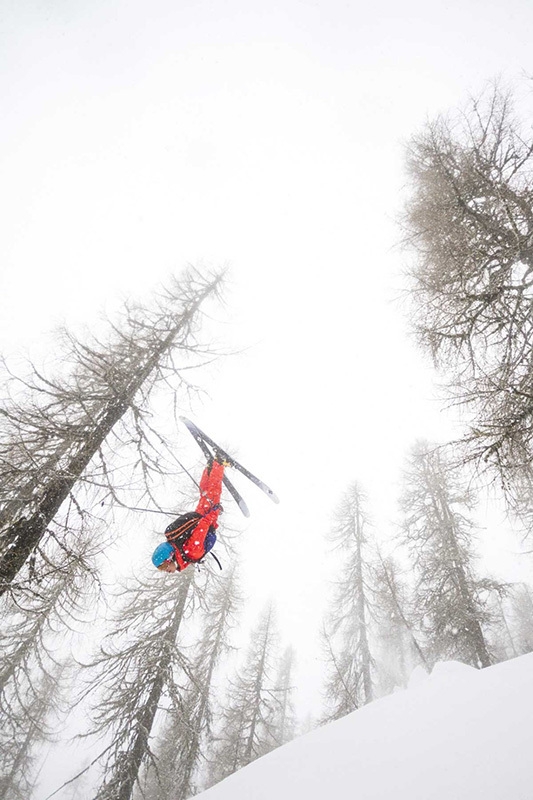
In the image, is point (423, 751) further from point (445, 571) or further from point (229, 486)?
point (445, 571)

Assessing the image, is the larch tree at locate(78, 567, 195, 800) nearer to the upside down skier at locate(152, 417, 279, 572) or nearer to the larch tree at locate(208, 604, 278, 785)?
the upside down skier at locate(152, 417, 279, 572)

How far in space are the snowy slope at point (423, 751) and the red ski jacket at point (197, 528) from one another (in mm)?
2420

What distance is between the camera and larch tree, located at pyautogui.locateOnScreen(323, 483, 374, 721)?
563 inches

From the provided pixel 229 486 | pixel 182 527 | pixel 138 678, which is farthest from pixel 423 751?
pixel 138 678

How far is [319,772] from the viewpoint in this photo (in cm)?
334

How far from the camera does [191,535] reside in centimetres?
470

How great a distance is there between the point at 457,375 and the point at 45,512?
6.26 m

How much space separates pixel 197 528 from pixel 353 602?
14.7 m

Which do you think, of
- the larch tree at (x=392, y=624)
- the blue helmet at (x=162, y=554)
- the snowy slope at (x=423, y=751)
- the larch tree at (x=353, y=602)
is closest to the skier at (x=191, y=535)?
the blue helmet at (x=162, y=554)

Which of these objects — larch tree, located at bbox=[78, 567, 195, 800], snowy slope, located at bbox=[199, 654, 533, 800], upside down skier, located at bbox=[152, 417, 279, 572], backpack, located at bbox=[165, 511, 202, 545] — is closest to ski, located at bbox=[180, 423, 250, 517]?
upside down skier, located at bbox=[152, 417, 279, 572]

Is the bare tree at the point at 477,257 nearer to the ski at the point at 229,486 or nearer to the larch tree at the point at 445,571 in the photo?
the ski at the point at 229,486

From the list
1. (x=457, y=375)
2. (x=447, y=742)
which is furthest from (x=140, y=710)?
(x=457, y=375)

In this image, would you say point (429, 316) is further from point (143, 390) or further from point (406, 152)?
point (143, 390)

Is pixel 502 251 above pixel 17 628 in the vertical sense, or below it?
above
